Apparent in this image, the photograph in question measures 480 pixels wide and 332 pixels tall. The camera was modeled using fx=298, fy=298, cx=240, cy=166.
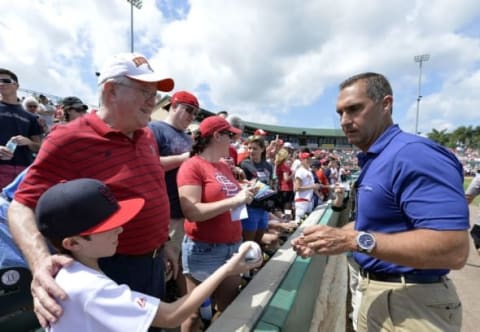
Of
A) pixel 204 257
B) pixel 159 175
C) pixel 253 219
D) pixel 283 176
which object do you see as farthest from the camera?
pixel 283 176

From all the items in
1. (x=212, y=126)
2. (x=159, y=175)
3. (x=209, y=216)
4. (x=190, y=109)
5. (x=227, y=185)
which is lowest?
(x=209, y=216)

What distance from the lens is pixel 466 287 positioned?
18.5ft

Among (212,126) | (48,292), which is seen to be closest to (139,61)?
(212,126)

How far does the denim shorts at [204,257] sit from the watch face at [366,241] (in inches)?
46.3

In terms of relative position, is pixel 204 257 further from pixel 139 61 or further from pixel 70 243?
Answer: pixel 139 61

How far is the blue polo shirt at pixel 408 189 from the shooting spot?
4.73 ft


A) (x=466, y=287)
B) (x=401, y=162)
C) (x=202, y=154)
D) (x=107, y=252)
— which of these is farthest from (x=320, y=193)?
(x=107, y=252)

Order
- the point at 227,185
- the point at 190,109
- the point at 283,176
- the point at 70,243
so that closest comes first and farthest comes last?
the point at 70,243, the point at 227,185, the point at 190,109, the point at 283,176

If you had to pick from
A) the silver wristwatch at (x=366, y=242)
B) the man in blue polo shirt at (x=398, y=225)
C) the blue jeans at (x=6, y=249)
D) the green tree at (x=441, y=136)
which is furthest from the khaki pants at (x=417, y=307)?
the green tree at (x=441, y=136)

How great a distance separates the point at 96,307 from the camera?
1077mm

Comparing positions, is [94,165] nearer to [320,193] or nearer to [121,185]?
[121,185]

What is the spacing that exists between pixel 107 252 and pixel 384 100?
1815mm

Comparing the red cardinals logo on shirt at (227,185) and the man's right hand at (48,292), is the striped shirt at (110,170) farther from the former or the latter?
the red cardinals logo on shirt at (227,185)

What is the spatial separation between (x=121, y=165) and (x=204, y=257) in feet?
3.59
